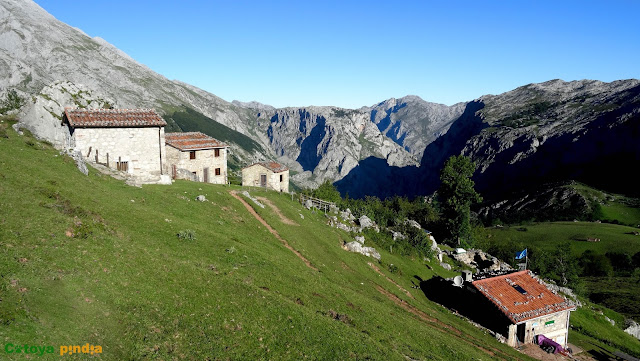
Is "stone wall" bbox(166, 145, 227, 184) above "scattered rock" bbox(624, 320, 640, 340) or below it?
above

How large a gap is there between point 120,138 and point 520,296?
48644 millimetres

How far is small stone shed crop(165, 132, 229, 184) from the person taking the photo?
60694mm

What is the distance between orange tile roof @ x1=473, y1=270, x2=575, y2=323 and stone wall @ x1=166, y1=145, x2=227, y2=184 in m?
43.6

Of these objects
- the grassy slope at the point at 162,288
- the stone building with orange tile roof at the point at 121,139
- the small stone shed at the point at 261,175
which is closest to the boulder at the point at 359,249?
the grassy slope at the point at 162,288

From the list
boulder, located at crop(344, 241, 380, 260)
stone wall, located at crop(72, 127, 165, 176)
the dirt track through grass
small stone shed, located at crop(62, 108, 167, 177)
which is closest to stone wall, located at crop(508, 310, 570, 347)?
the dirt track through grass

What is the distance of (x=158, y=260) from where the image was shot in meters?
21.9

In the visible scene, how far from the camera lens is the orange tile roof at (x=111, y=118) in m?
43.5

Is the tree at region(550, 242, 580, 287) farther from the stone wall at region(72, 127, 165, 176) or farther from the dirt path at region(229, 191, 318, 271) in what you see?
the stone wall at region(72, 127, 165, 176)

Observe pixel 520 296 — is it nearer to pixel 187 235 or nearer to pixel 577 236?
pixel 187 235

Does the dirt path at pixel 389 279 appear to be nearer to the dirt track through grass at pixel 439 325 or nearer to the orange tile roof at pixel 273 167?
the dirt track through grass at pixel 439 325

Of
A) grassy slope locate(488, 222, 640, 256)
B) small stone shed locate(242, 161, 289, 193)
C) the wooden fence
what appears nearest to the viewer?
the wooden fence

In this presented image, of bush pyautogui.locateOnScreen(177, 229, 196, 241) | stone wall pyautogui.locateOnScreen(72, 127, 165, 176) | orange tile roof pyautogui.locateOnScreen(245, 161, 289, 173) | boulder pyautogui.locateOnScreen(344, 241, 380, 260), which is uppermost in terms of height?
stone wall pyautogui.locateOnScreen(72, 127, 165, 176)

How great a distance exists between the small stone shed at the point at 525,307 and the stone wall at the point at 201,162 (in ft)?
143

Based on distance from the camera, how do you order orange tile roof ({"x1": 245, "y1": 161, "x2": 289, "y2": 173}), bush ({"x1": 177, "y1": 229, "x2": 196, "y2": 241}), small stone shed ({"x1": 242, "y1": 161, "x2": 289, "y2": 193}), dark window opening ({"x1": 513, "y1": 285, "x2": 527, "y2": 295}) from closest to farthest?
bush ({"x1": 177, "y1": 229, "x2": 196, "y2": 241}), dark window opening ({"x1": 513, "y1": 285, "x2": 527, "y2": 295}), small stone shed ({"x1": 242, "y1": 161, "x2": 289, "y2": 193}), orange tile roof ({"x1": 245, "y1": 161, "x2": 289, "y2": 173})
